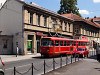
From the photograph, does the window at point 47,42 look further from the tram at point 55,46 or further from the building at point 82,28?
the building at point 82,28

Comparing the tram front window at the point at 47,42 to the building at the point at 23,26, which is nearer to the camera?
the tram front window at the point at 47,42

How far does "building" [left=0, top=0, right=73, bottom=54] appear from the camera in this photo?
144ft

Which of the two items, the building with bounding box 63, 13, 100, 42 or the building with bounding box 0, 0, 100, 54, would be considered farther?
the building with bounding box 63, 13, 100, 42

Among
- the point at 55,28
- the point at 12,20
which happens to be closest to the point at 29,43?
the point at 12,20

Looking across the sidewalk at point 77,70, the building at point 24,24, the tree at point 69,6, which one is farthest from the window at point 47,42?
the tree at point 69,6

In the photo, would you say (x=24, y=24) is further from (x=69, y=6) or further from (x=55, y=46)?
(x=69, y=6)

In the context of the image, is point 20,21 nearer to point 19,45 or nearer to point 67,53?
point 19,45

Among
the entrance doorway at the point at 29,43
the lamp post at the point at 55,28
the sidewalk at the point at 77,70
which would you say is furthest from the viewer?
the lamp post at the point at 55,28

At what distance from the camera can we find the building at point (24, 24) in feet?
144

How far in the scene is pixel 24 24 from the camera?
142ft

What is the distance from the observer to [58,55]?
39188 millimetres

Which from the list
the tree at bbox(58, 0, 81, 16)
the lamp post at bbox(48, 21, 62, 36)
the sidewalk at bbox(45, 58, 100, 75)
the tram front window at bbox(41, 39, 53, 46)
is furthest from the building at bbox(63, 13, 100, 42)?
the sidewalk at bbox(45, 58, 100, 75)

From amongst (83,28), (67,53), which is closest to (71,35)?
(83,28)

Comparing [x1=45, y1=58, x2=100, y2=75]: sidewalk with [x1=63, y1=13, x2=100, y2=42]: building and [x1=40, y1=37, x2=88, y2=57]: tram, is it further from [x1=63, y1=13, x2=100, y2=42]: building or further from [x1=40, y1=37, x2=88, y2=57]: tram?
[x1=63, y1=13, x2=100, y2=42]: building
